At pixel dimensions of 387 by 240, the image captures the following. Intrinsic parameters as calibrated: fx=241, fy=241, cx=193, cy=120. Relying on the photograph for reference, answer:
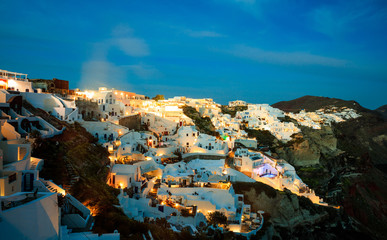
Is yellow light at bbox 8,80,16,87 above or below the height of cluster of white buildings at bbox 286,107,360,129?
above

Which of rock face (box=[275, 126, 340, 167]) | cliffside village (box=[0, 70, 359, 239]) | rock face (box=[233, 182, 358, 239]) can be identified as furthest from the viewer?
rock face (box=[275, 126, 340, 167])

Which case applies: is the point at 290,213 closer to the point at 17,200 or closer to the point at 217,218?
the point at 217,218

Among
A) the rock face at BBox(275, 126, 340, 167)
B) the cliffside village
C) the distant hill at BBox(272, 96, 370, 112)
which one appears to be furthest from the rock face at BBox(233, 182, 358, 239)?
the distant hill at BBox(272, 96, 370, 112)

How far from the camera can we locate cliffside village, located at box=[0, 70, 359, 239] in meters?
8.24

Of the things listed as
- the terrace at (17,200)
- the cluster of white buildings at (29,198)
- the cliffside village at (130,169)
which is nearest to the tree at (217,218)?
the cliffside village at (130,169)

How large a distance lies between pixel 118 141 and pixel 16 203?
63.5 ft

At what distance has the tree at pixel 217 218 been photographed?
2012 cm

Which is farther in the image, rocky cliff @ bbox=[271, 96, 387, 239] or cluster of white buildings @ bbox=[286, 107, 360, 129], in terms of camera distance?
cluster of white buildings @ bbox=[286, 107, 360, 129]

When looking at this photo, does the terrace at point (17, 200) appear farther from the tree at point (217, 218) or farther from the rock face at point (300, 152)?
the rock face at point (300, 152)

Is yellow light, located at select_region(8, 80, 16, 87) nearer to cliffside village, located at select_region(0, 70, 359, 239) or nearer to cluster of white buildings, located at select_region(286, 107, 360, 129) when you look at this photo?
cliffside village, located at select_region(0, 70, 359, 239)

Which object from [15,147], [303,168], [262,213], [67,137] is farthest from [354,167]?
[15,147]

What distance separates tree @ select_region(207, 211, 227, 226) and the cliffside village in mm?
485

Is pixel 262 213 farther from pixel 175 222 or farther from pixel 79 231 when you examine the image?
pixel 79 231

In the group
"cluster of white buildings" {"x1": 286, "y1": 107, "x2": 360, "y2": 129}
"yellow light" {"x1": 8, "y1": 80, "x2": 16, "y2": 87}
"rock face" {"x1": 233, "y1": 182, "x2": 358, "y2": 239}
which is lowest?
"rock face" {"x1": 233, "y1": 182, "x2": 358, "y2": 239}
